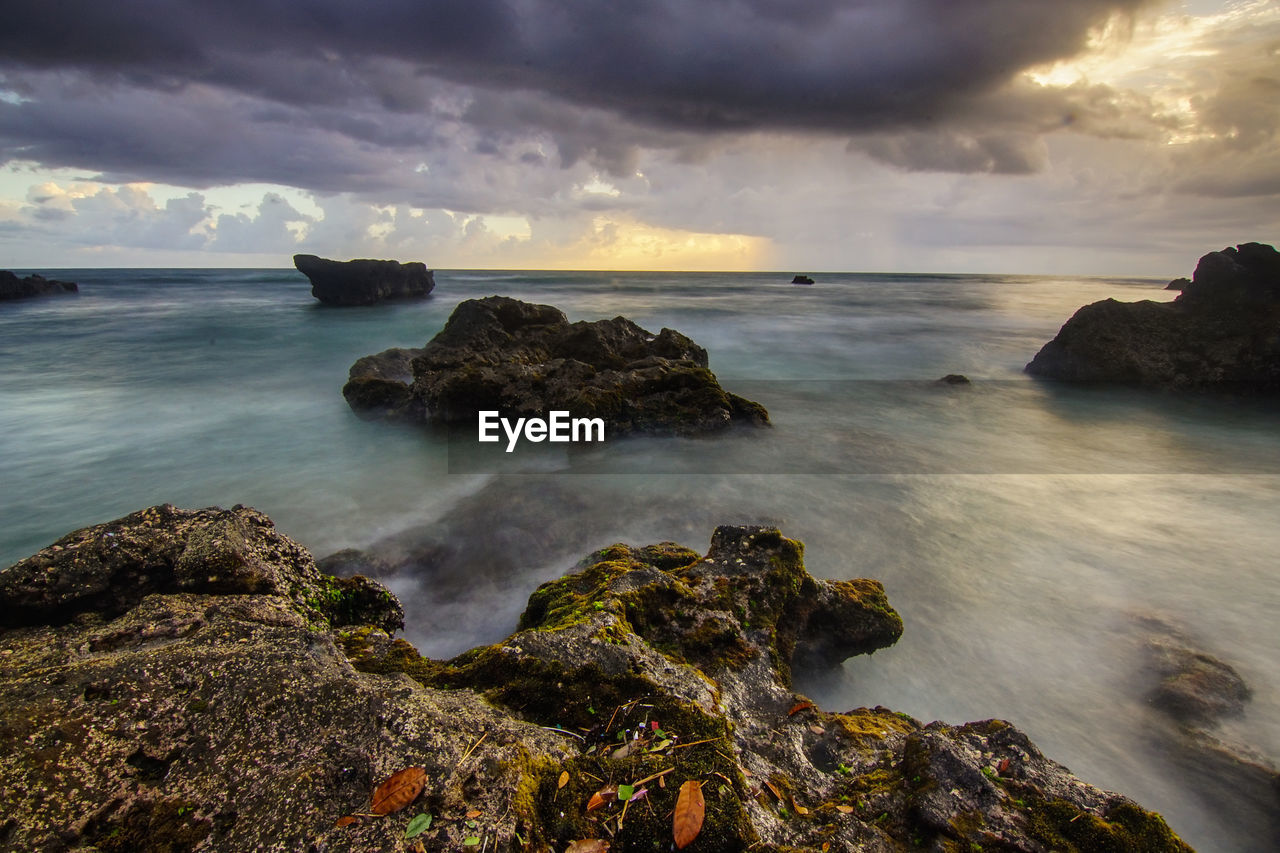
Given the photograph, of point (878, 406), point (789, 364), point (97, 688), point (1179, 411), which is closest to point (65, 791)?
point (97, 688)

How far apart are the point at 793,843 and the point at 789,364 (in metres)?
19.9

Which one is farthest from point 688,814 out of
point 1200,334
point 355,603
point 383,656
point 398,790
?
point 1200,334

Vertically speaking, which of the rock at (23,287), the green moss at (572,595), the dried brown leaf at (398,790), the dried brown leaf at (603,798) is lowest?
the green moss at (572,595)

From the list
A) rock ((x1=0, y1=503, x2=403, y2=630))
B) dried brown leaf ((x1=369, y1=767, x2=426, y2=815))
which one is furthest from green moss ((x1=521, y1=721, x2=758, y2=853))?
rock ((x1=0, y1=503, x2=403, y2=630))

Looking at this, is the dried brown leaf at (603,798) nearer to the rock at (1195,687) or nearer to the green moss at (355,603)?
the green moss at (355,603)

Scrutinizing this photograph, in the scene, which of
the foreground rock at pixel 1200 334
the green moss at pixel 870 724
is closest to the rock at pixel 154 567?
the green moss at pixel 870 724

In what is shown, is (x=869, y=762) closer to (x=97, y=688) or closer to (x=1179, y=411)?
(x=97, y=688)

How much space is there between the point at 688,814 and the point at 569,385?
10.2 meters

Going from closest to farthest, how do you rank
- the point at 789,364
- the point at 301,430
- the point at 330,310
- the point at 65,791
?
the point at 65,791, the point at 301,430, the point at 789,364, the point at 330,310

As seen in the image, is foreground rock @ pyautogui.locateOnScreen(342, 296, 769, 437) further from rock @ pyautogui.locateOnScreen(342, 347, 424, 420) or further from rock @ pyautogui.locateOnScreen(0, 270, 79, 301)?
A: rock @ pyautogui.locateOnScreen(0, 270, 79, 301)

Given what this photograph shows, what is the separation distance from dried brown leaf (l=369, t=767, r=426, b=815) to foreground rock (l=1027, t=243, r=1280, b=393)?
66.6 ft

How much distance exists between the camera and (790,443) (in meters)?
11.8

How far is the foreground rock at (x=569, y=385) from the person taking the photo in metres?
11.9

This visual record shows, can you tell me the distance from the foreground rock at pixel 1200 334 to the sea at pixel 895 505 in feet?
2.75
